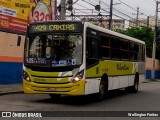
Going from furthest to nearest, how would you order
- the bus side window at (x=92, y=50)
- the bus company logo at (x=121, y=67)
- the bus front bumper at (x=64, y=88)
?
the bus company logo at (x=121, y=67)
the bus side window at (x=92, y=50)
the bus front bumper at (x=64, y=88)

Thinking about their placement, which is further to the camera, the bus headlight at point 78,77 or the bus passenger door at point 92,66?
the bus passenger door at point 92,66

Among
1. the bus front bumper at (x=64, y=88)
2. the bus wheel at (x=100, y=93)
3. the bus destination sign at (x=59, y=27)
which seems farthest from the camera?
the bus wheel at (x=100, y=93)

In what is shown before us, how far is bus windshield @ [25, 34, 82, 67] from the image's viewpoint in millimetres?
15234

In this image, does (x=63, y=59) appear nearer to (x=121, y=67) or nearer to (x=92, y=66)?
(x=92, y=66)

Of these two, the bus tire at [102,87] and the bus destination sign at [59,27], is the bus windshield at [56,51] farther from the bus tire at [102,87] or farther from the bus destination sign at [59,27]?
the bus tire at [102,87]

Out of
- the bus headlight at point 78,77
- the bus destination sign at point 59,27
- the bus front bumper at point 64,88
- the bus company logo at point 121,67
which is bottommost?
the bus front bumper at point 64,88

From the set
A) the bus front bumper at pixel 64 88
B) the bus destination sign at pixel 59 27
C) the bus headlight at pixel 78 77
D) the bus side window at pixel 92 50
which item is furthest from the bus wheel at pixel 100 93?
the bus destination sign at pixel 59 27

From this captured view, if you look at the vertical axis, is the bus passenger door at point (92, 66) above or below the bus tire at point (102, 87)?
above

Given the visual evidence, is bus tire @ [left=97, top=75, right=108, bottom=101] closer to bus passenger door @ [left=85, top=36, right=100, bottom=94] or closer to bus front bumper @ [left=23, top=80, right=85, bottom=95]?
bus passenger door @ [left=85, top=36, right=100, bottom=94]

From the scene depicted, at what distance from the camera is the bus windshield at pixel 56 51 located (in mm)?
15234

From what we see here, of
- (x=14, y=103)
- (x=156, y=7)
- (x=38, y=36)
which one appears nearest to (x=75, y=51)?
(x=38, y=36)

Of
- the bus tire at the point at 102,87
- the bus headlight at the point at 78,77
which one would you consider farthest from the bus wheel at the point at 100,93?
the bus headlight at the point at 78,77

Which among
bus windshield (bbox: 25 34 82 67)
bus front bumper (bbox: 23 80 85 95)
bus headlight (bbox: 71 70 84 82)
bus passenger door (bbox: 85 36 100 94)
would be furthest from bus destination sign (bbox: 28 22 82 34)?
bus front bumper (bbox: 23 80 85 95)

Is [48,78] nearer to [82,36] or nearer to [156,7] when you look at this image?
[82,36]
